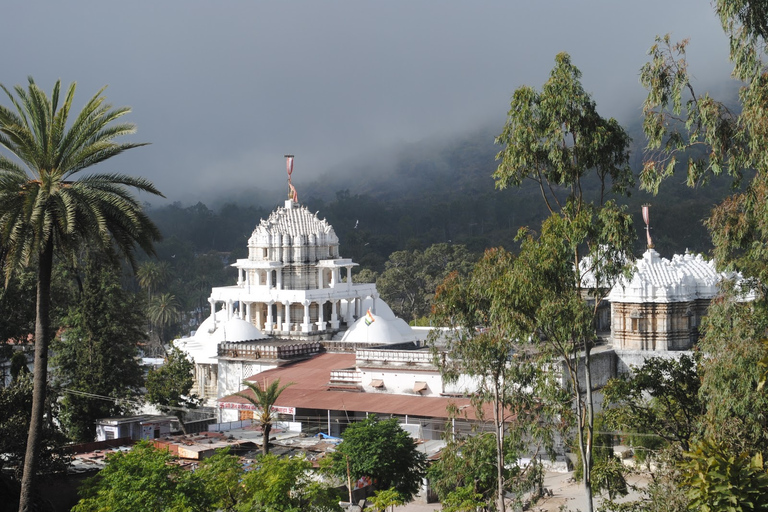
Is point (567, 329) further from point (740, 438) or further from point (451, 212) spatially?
point (451, 212)

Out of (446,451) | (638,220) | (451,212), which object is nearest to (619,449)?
(446,451)

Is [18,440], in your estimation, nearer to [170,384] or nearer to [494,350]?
[494,350]

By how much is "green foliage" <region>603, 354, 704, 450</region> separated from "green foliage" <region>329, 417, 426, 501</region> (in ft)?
21.9

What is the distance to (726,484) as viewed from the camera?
14.8m

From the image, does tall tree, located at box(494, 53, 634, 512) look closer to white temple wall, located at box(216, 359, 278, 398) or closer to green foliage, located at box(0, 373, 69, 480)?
green foliage, located at box(0, 373, 69, 480)

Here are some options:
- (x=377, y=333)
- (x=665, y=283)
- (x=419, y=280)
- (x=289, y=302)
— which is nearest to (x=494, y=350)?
(x=665, y=283)

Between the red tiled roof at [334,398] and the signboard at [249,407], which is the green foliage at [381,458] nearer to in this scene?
the red tiled roof at [334,398]

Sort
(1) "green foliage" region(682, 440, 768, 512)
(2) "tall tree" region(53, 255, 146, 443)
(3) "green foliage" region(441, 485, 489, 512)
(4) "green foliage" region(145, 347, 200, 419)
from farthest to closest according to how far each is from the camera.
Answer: (4) "green foliage" region(145, 347, 200, 419), (2) "tall tree" region(53, 255, 146, 443), (3) "green foliage" region(441, 485, 489, 512), (1) "green foliage" region(682, 440, 768, 512)

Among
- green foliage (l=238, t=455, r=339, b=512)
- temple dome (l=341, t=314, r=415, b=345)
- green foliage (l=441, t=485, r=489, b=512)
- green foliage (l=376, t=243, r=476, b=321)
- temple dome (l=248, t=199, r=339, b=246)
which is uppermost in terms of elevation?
temple dome (l=248, t=199, r=339, b=246)

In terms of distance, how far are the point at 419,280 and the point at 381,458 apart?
60314mm

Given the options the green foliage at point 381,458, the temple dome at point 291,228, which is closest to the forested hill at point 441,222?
the temple dome at point 291,228

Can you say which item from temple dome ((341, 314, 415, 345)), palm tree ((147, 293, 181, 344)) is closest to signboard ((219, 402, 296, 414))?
temple dome ((341, 314, 415, 345))

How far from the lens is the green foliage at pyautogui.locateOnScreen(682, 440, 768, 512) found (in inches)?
581

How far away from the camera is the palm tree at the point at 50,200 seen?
17531 millimetres
